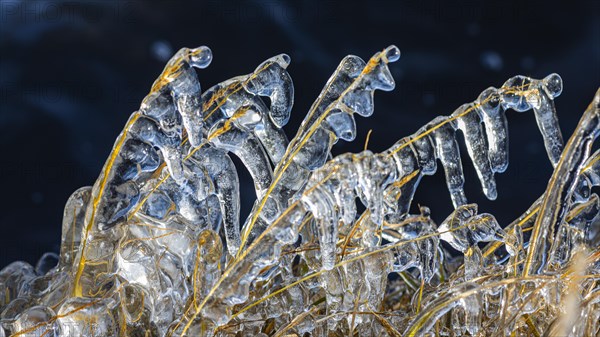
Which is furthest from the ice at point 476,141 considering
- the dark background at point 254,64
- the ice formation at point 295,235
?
the dark background at point 254,64

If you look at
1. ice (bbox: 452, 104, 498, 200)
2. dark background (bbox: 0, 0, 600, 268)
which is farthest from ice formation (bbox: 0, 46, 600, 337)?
dark background (bbox: 0, 0, 600, 268)

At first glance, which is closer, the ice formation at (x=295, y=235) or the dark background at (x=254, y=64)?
the ice formation at (x=295, y=235)

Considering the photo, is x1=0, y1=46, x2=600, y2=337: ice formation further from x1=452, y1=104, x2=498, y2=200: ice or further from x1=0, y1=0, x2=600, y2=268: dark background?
x1=0, y1=0, x2=600, y2=268: dark background

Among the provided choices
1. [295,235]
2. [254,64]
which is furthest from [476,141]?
[254,64]

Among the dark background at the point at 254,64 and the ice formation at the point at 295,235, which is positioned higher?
the dark background at the point at 254,64

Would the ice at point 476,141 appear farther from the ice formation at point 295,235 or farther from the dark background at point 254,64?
the dark background at point 254,64

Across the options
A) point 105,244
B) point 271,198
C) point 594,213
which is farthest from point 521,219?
point 105,244
